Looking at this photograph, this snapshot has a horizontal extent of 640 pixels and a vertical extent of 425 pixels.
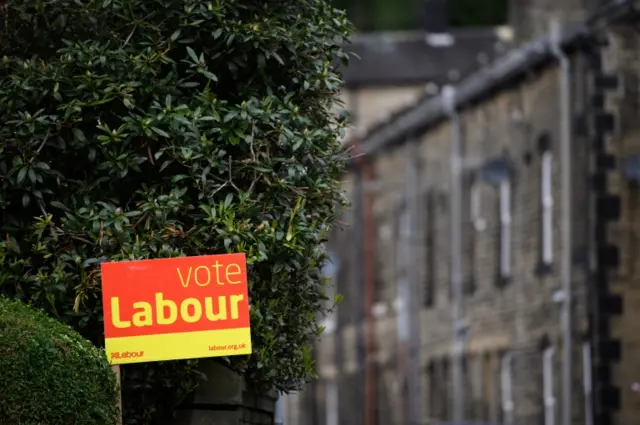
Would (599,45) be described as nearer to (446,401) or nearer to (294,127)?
(446,401)

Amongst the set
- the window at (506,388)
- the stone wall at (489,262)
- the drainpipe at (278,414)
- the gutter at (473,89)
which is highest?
the gutter at (473,89)

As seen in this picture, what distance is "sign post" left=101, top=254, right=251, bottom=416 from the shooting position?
539 inches

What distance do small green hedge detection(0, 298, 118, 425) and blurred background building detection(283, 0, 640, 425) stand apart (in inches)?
604

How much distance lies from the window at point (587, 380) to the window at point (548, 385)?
148 centimetres

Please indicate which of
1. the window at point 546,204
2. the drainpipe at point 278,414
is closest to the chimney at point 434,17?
the window at point 546,204

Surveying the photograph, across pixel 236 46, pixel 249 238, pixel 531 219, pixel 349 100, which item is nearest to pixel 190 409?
pixel 249 238

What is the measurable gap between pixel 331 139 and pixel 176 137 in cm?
127

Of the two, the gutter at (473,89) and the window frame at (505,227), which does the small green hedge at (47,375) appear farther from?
the window frame at (505,227)

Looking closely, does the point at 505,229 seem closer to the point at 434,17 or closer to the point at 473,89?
the point at 473,89

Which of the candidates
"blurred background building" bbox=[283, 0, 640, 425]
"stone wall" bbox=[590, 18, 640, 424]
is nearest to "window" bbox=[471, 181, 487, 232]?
"blurred background building" bbox=[283, 0, 640, 425]

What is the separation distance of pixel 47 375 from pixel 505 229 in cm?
2737

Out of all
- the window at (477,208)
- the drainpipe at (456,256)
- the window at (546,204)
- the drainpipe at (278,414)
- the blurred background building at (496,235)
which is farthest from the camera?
the drainpipe at (456,256)

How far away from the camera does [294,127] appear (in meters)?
14.9

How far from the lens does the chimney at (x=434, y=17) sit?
56.6m
